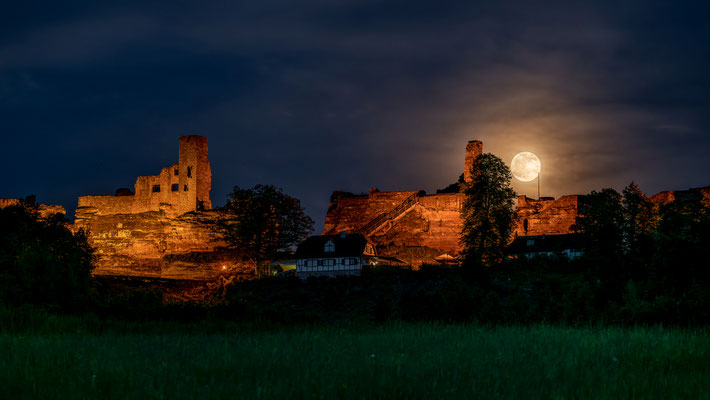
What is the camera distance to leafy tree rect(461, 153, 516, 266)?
2105 inches

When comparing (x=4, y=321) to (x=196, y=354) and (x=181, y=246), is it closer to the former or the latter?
(x=196, y=354)

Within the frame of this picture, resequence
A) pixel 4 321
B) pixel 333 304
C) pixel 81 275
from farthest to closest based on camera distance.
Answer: pixel 333 304 < pixel 81 275 < pixel 4 321

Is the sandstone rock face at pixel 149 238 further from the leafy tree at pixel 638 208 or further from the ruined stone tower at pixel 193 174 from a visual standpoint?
the leafy tree at pixel 638 208

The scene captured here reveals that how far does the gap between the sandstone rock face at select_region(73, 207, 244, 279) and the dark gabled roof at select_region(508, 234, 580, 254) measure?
25796mm

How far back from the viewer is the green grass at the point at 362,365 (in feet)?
26.6

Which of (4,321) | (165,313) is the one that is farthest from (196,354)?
(165,313)

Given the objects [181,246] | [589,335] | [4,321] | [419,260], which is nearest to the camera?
[589,335]

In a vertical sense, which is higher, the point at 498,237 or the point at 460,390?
the point at 498,237

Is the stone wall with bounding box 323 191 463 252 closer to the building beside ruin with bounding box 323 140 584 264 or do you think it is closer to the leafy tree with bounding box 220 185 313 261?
the building beside ruin with bounding box 323 140 584 264

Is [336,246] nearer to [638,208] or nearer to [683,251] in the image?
[638,208]

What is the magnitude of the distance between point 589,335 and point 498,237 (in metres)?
42.0

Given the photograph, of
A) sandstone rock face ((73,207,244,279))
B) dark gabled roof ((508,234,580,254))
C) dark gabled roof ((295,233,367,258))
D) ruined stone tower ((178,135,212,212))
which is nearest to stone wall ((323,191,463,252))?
dark gabled roof ((508,234,580,254))

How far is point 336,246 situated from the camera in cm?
5659

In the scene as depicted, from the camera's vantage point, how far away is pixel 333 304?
41719 mm
